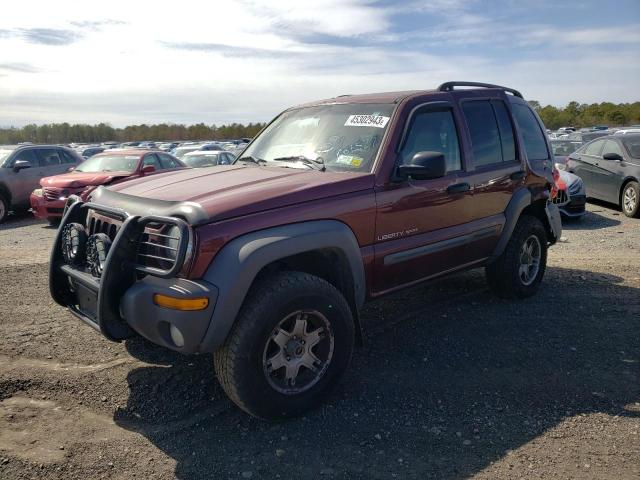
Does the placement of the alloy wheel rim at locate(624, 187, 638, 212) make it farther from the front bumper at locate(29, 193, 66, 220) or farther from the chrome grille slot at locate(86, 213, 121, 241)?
the front bumper at locate(29, 193, 66, 220)

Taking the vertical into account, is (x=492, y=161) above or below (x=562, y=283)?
above

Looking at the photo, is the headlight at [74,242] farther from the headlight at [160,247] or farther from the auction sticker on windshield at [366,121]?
the auction sticker on windshield at [366,121]

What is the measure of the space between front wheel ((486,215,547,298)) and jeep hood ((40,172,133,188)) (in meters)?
8.01

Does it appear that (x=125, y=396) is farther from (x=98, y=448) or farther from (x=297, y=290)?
(x=297, y=290)

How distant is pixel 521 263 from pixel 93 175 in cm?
865

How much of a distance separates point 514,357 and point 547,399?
649mm

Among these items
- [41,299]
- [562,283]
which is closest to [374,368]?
[562,283]

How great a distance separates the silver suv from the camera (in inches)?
476

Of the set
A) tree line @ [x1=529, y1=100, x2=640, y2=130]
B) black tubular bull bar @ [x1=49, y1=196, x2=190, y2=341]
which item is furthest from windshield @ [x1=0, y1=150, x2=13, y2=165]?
tree line @ [x1=529, y1=100, x2=640, y2=130]

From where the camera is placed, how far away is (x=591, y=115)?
2530 inches

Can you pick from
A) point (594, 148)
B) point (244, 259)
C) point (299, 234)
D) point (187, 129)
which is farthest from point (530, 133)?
point (187, 129)

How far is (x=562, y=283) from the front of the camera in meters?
6.11

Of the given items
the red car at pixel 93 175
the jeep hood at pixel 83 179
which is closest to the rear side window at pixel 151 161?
the red car at pixel 93 175

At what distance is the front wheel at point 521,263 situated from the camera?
5.25 metres
